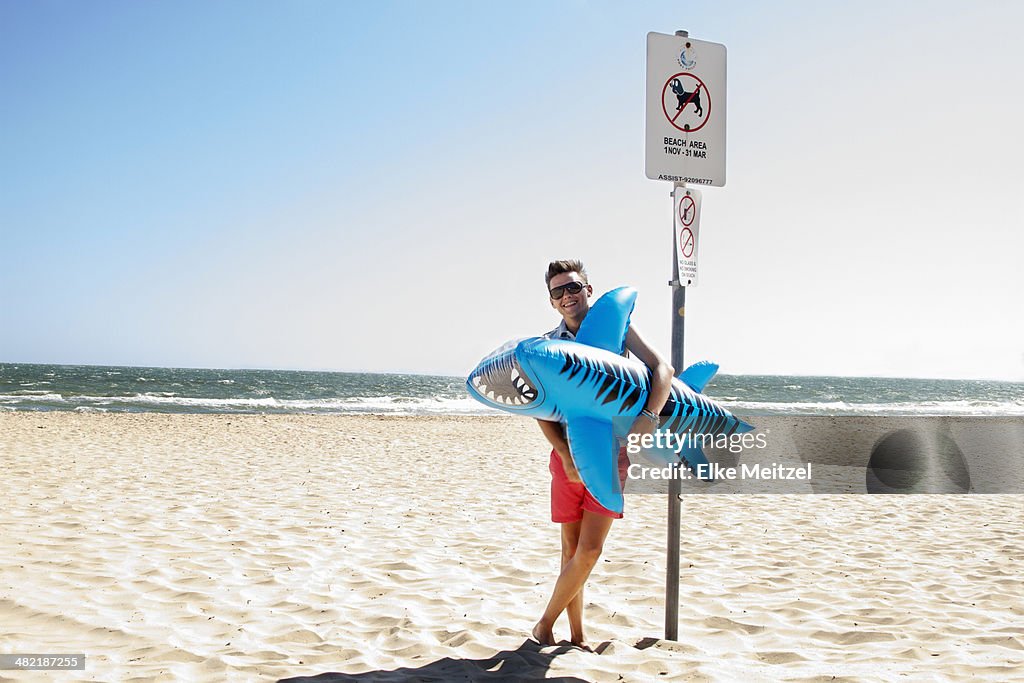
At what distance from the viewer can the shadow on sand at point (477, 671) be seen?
2879 millimetres

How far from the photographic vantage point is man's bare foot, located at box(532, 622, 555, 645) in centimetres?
321

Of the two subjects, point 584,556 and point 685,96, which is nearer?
point 584,556

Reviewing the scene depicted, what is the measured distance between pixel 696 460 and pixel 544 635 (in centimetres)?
114

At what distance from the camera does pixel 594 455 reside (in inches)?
101

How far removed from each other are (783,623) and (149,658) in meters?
3.24

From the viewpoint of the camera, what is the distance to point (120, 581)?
4125 mm

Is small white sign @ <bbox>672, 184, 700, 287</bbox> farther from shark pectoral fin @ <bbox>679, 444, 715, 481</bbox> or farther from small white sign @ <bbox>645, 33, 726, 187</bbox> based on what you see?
shark pectoral fin @ <bbox>679, 444, 715, 481</bbox>

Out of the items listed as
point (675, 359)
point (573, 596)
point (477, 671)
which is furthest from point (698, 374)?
point (477, 671)

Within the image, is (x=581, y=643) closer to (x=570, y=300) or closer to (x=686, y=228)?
(x=570, y=300)

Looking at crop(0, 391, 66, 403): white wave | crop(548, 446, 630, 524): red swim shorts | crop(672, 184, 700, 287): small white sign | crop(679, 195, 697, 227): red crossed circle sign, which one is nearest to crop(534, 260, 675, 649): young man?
crop(548, 446, 630, 524): red swim shorts

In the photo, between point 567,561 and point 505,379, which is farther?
point 567,561

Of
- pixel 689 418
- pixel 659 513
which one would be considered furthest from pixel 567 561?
pixel 659 513

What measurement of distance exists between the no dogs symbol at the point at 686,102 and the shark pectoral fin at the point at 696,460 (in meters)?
1.53

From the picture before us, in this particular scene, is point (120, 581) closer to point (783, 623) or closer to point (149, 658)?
point (149, 658)
